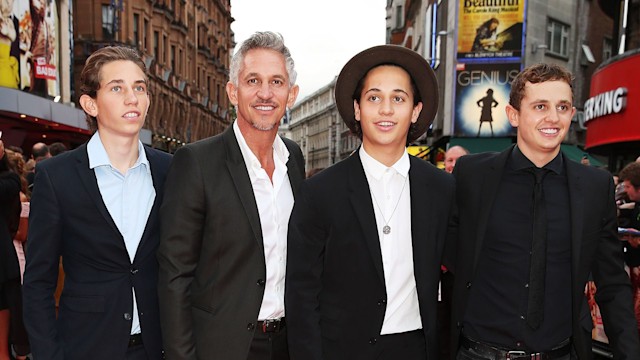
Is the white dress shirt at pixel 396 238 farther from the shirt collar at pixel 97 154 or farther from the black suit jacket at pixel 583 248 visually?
the shirt collar at pixel 97 154

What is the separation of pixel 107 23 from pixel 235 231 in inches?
1084

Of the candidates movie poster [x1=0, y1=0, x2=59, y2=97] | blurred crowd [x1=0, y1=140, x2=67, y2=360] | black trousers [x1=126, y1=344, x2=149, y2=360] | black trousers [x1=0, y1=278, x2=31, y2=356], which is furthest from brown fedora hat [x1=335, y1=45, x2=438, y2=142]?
movie poster [x1=0, y1=0, x2=59, y2=97]

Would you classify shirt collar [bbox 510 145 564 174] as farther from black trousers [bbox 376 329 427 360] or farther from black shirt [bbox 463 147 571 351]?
black trousers [bbox 376 329 427 360]

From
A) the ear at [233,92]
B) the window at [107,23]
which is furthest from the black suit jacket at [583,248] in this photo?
the window at [107,23]

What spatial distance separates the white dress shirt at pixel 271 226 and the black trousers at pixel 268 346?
92 millimetres

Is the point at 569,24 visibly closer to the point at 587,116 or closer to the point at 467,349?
the point at 587,116

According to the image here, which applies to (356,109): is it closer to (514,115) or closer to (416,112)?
(416,112)

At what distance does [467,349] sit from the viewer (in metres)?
2.61

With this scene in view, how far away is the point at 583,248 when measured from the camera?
2.48 meters

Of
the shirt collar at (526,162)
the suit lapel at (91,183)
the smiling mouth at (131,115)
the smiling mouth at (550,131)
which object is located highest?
the smiling mouth at (131,115)

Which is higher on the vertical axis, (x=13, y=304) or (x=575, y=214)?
(x=575, y=214)

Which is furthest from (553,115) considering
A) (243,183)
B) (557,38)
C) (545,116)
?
(557,38)

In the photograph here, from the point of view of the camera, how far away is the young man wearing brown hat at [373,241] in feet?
7.67

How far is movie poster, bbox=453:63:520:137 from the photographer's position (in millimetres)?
20219
